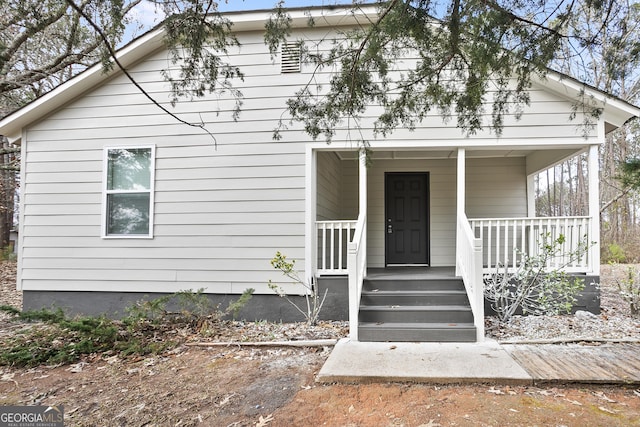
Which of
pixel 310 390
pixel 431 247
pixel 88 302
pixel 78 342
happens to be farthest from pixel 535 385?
pixel 88 302

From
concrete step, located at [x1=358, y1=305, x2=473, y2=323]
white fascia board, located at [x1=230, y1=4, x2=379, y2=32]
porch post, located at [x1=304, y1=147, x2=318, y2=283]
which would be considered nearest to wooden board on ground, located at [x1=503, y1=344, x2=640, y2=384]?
concrete step, located at [x1=358, y1=305, x2=473, y2=323]

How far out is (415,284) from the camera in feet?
17.4

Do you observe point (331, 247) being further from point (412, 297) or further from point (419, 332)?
point (419, 332)

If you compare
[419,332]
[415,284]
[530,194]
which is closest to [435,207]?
[530,194]

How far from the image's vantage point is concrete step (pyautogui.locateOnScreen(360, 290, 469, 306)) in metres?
4.91

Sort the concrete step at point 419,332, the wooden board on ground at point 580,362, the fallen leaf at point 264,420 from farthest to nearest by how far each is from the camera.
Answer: the concrete step at point 419,332 < the wooden board on ground at point 580,362 < the fallen leaf at point 264,420

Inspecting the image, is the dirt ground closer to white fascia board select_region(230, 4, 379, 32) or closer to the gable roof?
the gable roof

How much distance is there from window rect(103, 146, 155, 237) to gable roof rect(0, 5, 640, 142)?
3.57 feet

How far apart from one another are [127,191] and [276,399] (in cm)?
441

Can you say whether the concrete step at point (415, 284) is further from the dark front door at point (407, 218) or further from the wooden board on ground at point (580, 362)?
the dark front door at point (407, 218)

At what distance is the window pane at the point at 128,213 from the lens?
5879 millimetres

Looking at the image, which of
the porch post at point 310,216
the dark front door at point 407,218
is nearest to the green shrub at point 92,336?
the porch post at point 310,216

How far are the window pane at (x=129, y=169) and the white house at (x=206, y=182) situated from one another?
0.02 metres

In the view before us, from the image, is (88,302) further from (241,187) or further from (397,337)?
(397,337)
